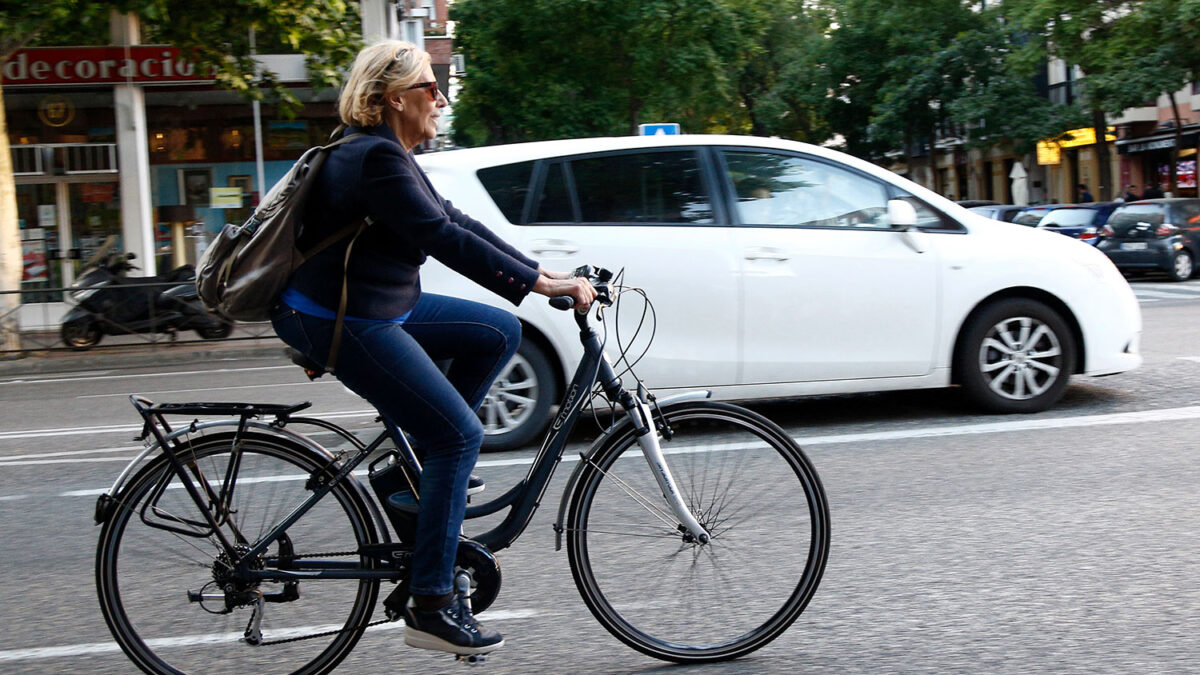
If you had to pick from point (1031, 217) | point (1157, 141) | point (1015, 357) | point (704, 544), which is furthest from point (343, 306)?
point (1157, 141)

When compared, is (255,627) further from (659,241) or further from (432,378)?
(659,241)

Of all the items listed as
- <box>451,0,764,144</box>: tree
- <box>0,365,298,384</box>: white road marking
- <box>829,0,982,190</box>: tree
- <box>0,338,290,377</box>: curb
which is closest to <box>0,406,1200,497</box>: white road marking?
<box>0,365,298,384</box>: white road marking

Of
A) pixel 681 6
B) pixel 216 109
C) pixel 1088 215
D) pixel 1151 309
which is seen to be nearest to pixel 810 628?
pixel 1151 309

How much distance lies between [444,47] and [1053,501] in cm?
2446

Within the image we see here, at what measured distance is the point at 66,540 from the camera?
557cm

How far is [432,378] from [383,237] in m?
0.38

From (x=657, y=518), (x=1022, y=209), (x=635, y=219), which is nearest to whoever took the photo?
(x=657, y=518)

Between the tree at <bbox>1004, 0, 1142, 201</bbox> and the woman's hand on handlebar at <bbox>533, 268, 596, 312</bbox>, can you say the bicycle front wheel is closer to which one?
the woman's hand on handlebar at <bbox>533, 268, 596, 312</bbox>

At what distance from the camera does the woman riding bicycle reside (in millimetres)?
3160

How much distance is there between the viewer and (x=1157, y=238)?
22.4 metres

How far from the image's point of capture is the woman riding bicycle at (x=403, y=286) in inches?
124

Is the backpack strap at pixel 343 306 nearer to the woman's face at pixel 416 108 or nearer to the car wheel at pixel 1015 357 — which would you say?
the woman's face at pixel 416 108

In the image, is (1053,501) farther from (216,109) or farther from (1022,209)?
(1022,209)

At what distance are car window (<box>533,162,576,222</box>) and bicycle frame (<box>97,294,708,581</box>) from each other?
376 cm
